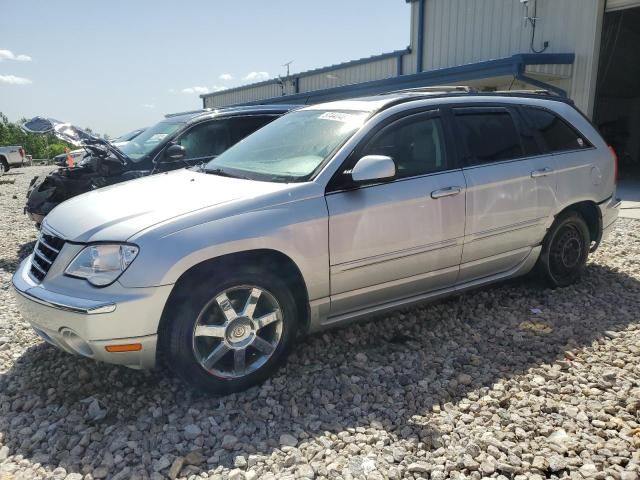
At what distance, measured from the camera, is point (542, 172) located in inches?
174

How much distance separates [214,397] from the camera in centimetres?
321

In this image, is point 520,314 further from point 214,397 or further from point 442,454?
point 214,397

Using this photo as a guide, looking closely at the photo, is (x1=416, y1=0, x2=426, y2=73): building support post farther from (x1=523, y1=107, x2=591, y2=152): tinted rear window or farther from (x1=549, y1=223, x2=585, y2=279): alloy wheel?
(x1=549, y1=223, x2=585, y2=279): alloy wheel

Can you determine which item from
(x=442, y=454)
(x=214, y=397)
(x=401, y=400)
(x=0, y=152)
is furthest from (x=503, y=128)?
(x=0, y=152)

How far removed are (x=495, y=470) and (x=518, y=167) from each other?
2.57 metres

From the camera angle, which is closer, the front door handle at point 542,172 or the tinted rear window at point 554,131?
the front door handle at point 542,172

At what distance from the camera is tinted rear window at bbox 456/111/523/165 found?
4.14m

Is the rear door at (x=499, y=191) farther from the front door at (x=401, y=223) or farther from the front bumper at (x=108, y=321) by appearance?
the front bumper at (x=108, y=321)

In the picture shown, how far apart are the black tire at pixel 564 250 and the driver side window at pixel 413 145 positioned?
1.46m

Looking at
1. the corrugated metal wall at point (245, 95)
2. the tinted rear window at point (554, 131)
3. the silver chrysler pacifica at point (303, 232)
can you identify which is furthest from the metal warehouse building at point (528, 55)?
the silver chrysler pacifica at point (303, 232)

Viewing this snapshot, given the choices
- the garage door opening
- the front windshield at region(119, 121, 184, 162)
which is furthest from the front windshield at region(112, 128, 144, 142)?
the garage door opening

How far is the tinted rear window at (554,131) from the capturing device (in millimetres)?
4625

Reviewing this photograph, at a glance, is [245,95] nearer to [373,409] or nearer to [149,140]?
[149,140]

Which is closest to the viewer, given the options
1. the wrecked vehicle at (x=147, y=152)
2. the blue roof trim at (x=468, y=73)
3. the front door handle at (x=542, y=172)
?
the front door handle at (x=542, y=172)
